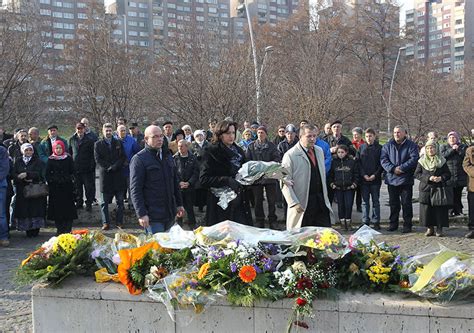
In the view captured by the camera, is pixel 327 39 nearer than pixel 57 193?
No

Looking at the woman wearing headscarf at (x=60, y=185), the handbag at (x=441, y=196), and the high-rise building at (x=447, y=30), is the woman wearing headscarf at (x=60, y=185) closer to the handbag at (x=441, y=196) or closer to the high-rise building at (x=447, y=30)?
the handbag at (x=441, y=196)

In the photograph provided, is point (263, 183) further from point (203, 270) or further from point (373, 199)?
point (203, 270)

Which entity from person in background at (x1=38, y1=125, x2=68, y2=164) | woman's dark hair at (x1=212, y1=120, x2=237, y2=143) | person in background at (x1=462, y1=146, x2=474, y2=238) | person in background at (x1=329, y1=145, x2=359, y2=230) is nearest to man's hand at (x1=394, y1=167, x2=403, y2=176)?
person in background at (x1=329, y1=145, x2=359, y2=230)

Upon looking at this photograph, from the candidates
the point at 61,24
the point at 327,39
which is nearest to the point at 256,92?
the point at 327,39

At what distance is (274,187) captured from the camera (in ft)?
33.3

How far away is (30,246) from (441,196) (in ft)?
23.5

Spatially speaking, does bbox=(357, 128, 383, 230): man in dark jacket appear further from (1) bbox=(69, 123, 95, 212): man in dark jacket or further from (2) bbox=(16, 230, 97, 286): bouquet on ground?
(2) bbox=(16, 230, 97, 286): bouquet on ground

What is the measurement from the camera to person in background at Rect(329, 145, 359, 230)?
9.88 metres

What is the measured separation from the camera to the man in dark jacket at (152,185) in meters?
5.77

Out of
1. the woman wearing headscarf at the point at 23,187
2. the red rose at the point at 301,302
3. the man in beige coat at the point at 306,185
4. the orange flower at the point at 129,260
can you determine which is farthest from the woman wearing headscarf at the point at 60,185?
the red rose at the point at 301,302

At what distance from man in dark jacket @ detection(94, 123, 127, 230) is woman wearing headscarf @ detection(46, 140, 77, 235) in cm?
73

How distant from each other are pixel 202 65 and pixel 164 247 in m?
15.5

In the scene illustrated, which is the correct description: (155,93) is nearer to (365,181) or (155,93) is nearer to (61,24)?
(365,181)

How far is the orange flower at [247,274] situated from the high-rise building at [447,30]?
383 feet
